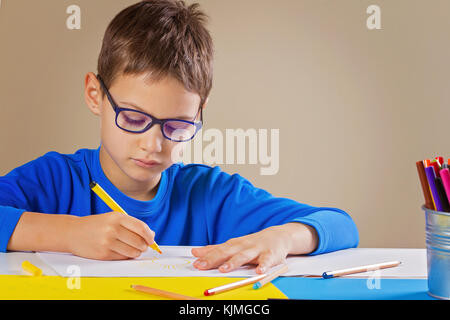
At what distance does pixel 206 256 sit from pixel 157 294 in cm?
15

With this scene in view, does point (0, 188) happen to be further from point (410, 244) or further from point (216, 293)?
point (410, 244)

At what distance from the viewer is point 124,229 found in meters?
0.66

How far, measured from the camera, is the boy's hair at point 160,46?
2.94 feet

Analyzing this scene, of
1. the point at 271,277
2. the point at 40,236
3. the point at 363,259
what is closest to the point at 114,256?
the point at 40,236

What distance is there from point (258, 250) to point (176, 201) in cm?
43

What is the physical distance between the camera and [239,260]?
2.02 feet

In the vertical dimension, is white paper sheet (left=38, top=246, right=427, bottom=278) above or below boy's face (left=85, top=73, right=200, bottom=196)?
below

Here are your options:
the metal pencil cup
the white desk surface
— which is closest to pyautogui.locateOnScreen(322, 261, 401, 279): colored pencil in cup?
the white desk surface

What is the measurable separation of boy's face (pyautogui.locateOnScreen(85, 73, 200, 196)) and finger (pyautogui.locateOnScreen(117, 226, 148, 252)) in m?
0.22

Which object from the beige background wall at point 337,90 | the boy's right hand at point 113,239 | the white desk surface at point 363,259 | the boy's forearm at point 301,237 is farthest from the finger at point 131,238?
the beige background wall at point 337,90

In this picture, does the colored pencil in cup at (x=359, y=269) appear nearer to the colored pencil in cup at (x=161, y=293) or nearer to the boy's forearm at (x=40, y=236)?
the colored pencil in cup at (x=161, y=293)

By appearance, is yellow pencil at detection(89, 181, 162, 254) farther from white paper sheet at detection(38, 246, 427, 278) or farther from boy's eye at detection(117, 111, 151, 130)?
boy's eye at detection(117, 111, 151, 130)

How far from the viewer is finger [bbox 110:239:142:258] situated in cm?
65
